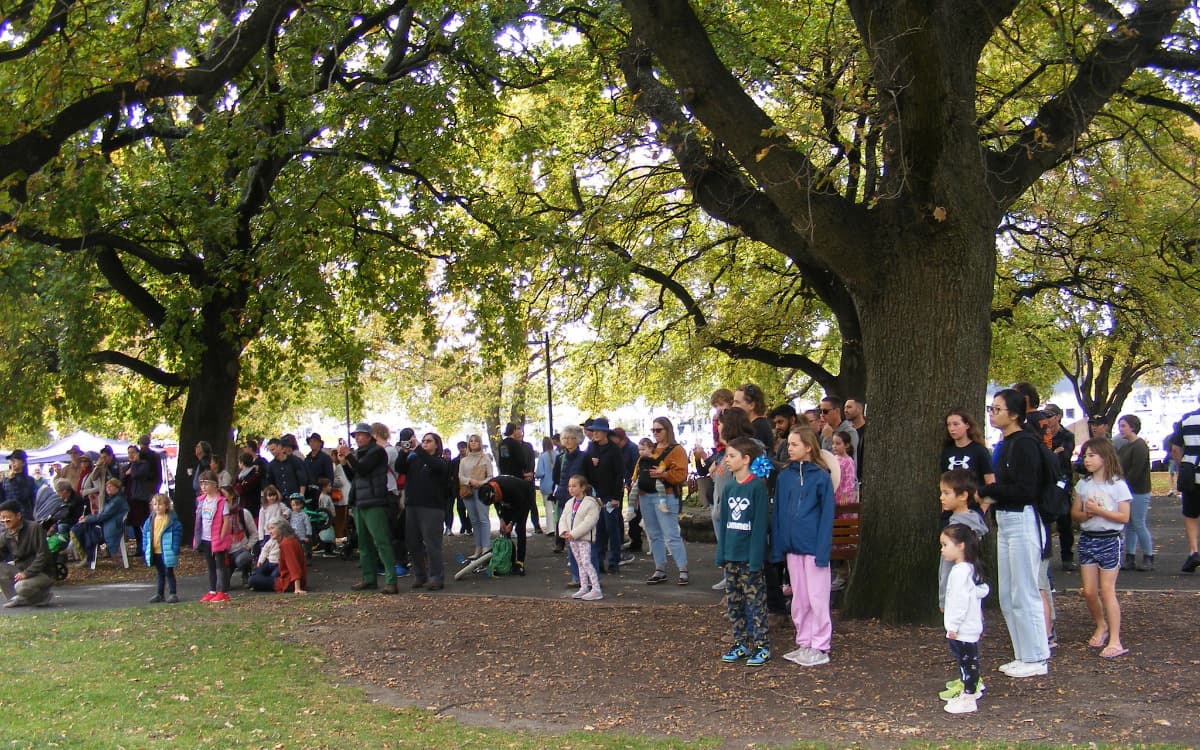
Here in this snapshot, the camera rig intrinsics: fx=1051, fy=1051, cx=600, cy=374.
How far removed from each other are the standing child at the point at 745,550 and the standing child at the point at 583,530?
3602 millimetres

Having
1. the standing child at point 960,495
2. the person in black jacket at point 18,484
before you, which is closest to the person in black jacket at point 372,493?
the standing child at point 960,495

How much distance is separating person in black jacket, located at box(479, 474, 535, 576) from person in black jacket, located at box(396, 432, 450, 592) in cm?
85

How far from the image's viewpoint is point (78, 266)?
16.3 m

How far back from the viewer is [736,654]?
8.04m

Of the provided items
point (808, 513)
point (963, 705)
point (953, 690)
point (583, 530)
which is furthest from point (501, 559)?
point (963, 705)

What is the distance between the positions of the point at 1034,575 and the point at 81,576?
13.4m

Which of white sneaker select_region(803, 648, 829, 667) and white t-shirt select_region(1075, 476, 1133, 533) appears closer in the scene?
white t-shirt select_region(1075, 476, 1133, 533)

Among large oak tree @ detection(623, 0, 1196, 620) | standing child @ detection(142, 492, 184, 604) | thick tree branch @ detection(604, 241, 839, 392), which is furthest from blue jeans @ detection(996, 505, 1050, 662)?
thick tree branch @ detection(604, 241, 839, 392)

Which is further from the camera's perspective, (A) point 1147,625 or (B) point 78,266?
(B) point 78,266

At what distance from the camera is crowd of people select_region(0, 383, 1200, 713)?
7379 mm

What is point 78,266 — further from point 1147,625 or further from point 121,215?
point 1147,625

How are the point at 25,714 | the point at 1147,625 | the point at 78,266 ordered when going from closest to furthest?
the point at 25,714 < the point at 1147,625 < the point at 78,266

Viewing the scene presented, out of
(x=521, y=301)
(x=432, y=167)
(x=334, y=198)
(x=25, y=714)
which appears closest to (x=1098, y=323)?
(x=521, y=301)

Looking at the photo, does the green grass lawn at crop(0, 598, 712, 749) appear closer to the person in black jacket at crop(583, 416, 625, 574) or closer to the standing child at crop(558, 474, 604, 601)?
the standing child at crop(558, 474, 604, 601)
